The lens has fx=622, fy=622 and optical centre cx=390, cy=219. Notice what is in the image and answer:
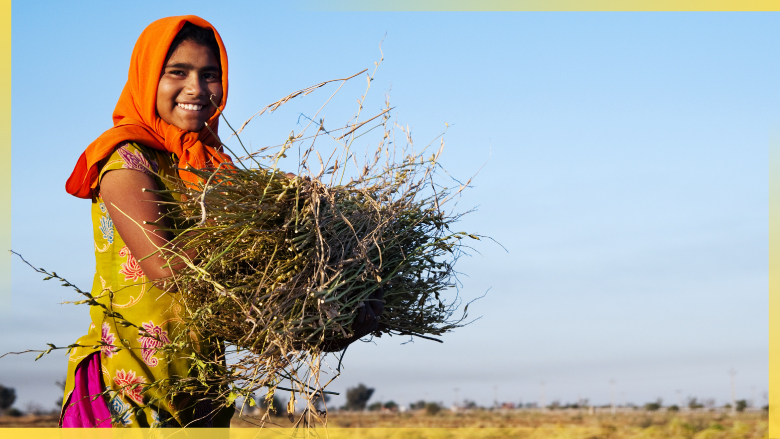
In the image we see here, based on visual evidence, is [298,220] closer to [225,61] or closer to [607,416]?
[225,61]

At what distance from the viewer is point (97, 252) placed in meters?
2.31

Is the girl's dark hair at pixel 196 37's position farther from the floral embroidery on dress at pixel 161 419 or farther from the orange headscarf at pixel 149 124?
the floral embroidery on dress at pixel 161 419

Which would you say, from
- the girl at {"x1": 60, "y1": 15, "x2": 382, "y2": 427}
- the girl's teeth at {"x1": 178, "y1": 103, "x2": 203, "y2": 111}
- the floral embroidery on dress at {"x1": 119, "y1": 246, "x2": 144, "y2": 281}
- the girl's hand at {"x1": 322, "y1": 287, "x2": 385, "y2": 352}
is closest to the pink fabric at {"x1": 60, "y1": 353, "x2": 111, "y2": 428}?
the girl at {"x1": 60, "y1": 15, "x2": 382, "y2": 427}

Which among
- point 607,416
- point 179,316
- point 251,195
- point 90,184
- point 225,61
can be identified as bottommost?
point 607,416

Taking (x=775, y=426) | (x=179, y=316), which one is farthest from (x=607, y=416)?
(x=179, y=316)

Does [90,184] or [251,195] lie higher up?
[90,184]

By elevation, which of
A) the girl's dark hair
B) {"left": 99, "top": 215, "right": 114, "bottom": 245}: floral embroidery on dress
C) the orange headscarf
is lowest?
{"left": 99, "top": 215, "right": 114, "bottom": 245}: floral embroidery on dress

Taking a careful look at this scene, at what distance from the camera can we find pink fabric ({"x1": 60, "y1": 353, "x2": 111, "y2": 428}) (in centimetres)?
224

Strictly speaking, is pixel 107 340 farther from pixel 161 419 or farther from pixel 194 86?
pixel 194 86

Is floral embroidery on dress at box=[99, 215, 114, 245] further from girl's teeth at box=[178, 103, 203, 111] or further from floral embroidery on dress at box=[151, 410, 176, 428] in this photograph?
floral embroidery on dress at box=[151, 410, 176, 428]

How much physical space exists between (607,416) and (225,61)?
732 cm

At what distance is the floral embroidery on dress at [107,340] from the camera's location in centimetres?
222

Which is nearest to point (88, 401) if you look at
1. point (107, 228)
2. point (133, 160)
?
point (107, 228)

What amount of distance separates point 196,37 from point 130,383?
139 centimetres
